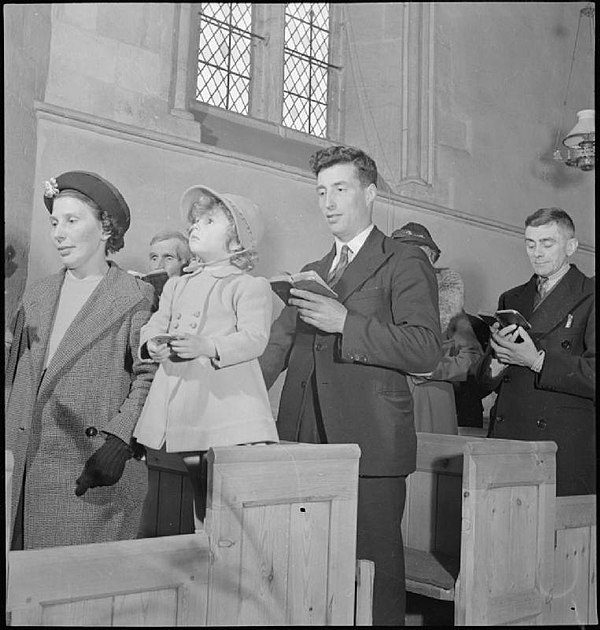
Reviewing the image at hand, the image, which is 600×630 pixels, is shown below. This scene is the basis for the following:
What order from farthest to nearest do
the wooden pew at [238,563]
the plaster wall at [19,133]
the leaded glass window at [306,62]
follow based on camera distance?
the leaded glass window at [306,62] → the plaster wall at [19,133] → the wooden pew at [238,563]

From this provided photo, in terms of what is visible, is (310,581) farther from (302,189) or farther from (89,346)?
(302,189)

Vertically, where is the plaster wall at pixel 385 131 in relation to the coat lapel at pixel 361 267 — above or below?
above

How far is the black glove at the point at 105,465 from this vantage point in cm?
286

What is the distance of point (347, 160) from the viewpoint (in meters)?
3.46

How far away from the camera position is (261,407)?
A: 3115 mm

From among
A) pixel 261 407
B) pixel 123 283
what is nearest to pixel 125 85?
pixel 123 283

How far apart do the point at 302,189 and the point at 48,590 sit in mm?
1617

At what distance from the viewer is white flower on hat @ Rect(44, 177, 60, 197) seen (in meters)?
2.89

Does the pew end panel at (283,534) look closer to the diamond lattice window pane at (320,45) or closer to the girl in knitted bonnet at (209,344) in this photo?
the girl in knitted bonnet at (209,344)

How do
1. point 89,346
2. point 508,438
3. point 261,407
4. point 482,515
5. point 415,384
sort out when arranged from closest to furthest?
point 89,346 < point 261,407 < point 482,515 < point 415,384 < point 508,438

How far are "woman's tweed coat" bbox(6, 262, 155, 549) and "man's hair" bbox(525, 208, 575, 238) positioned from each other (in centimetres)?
179

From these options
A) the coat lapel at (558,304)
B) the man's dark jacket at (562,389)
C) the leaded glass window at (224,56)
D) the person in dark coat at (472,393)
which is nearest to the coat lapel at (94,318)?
the leaded glass window at (224,56)

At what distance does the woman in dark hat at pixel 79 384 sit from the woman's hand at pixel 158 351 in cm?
4

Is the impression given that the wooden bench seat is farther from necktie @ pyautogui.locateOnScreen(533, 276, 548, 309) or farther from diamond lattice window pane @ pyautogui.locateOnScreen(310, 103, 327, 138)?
diamond lattice window pane @ pyautogui.locateOnScreen(310, 103, 327, 138)
